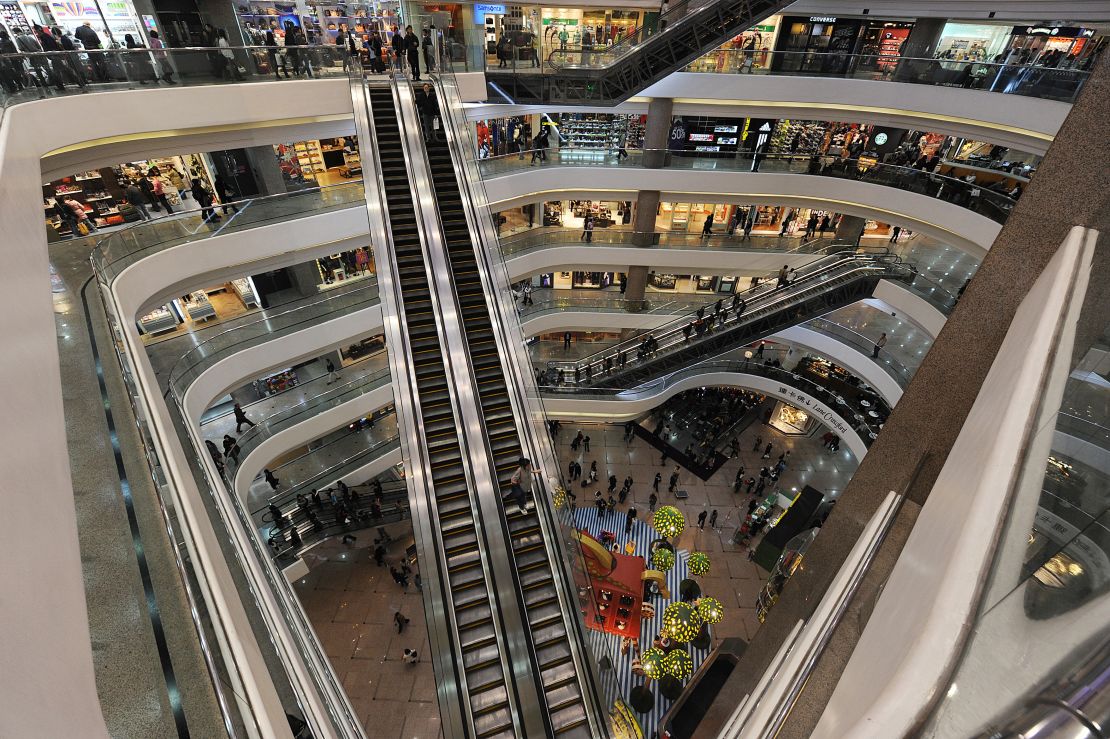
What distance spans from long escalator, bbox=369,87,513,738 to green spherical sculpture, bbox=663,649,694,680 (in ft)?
13.8

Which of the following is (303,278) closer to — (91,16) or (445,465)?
(91,16)

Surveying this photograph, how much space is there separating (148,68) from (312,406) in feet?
24.9

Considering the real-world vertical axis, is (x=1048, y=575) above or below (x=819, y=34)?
below

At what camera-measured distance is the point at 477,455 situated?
8109 mm

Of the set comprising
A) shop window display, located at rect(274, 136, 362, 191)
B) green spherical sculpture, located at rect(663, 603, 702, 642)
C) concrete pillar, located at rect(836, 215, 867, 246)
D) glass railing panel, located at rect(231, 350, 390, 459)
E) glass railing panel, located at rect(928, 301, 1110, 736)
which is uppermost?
glass railing panel, located at rect(928, 301, 1110, 736)

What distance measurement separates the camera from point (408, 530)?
16516mm

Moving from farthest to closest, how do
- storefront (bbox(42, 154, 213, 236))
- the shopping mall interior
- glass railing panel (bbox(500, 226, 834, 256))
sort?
glass railing panel (bbox(500, 226, 834, 256)), storefront (bbox(42, 154, 213, 236)), the shopping mall interior

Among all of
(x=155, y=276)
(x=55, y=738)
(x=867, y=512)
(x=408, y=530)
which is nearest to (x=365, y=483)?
(x=408, y=530)

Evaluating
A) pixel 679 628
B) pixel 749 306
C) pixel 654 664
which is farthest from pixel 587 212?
pixel 654 664

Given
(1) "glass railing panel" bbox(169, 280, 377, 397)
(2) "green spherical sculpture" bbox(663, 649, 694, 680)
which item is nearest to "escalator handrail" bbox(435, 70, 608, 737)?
(2) "green spherical sculpture" bbox(663, 649, 694, 680)

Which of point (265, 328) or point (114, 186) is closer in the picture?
point (265, 328)

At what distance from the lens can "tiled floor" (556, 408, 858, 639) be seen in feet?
47.9

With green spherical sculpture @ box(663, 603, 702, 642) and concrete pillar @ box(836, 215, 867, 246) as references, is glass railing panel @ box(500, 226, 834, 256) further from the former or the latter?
green spherical sculpture @ box(663, 603, 702, 642)

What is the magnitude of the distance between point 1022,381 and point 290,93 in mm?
13292
